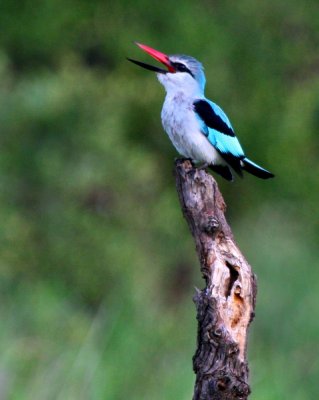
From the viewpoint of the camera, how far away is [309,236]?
13.2 m

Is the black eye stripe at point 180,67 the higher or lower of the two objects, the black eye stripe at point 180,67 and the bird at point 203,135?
the higher

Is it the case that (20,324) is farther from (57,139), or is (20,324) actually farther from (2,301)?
(57,139)

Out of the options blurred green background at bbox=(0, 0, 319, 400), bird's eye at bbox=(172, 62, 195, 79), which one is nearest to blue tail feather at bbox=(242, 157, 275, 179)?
bird's eye at bbox=(172, 62, 195, 79)

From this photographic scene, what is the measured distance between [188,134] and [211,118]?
17 cm

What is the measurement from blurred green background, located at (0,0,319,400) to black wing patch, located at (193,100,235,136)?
351 cm

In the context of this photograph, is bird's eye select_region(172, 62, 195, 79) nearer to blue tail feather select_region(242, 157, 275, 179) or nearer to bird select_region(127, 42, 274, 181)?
bird select_region(127, 42, 274, 181)

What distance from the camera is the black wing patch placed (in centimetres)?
632

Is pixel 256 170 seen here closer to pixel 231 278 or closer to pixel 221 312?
pixel 231 278

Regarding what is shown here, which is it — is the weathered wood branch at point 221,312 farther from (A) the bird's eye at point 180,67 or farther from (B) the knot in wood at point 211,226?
(A) the bird's eye at point 180,67

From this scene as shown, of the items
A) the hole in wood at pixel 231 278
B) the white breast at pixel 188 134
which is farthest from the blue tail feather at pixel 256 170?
the hole in wood at pixel 231 278

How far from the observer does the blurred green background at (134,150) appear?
1199 cm

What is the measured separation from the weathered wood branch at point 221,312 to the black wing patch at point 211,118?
1.60 meters

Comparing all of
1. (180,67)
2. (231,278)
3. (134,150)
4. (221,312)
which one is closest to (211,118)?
(180,67)

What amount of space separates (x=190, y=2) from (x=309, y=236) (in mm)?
2882
